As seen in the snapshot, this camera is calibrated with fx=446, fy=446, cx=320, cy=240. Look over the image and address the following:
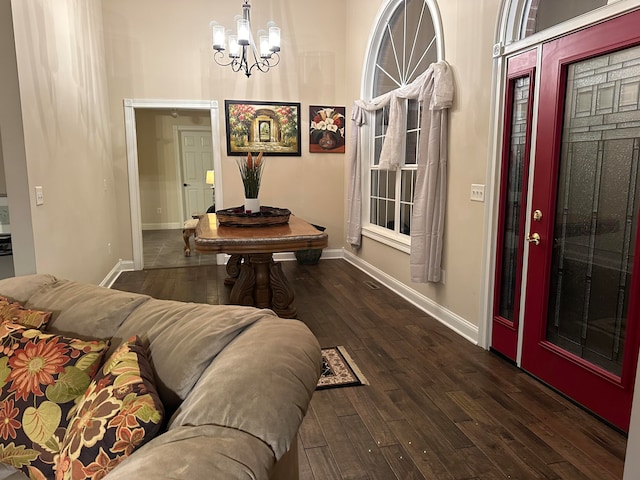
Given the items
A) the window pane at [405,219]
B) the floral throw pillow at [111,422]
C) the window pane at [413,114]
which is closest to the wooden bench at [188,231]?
the window pane at [405,219]

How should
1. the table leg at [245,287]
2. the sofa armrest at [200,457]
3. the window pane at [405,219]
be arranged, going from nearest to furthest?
the sofa armrest at [200,457] < the table leg at [245,287] < the window pane at [405,219]

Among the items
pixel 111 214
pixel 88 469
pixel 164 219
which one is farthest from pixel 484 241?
pixel 164 219

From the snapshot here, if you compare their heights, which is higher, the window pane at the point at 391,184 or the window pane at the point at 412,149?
the window pane at the point at 412,149

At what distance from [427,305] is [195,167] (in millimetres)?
6572

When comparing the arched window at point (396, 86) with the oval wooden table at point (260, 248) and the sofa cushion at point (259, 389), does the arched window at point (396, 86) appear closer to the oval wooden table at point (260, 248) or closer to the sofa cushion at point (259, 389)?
the oval wooden table at point (260, 248)

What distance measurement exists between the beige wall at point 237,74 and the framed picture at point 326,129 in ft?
0.31

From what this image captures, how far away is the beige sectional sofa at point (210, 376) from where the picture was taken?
2.90 ft

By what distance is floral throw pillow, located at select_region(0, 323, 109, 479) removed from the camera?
1.26 metres

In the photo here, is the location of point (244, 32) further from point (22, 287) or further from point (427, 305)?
point (22, 287)

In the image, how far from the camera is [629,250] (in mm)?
2156

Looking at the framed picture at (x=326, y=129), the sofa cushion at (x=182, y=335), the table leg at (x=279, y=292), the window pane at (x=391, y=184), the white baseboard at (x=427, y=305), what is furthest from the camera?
the framed picture at (x=326, y=129)

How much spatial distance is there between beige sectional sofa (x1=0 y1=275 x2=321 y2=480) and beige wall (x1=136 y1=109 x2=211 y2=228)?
7.63 m

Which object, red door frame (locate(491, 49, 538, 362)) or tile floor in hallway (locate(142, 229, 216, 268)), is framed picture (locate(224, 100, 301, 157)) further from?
red door frame (locate(491, 49, 538, 362))

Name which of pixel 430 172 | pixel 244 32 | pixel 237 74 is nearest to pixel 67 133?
pixel 244 32
